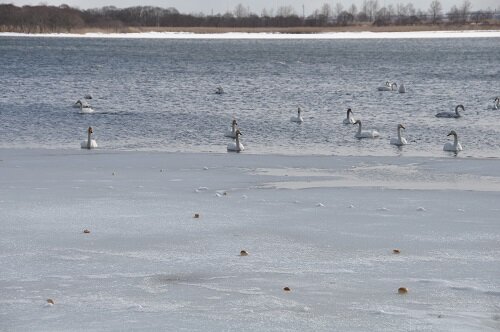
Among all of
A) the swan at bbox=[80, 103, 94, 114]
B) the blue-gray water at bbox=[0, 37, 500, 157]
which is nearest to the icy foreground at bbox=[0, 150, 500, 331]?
the blue-gray water at bbox=[0, 37, 500, 157]

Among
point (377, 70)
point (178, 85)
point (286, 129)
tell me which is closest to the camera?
point (286, 129)

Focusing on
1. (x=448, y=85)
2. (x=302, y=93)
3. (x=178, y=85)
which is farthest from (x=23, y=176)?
(x=448, y=85)

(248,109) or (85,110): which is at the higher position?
(85,110)

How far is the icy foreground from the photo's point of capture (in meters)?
7.11

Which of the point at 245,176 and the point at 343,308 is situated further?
the point at 245,176

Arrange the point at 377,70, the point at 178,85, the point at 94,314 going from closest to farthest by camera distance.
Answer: the point at 94,314
the point at 178,85
the point at 377,70

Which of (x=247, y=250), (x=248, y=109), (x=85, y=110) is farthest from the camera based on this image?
(x=248, y=109)

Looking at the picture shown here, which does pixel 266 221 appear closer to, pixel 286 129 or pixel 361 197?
pixel 361 197

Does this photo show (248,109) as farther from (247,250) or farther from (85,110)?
(247,250)

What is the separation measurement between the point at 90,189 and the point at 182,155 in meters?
5.65

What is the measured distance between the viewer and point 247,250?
30.0 ft

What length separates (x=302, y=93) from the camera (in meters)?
46.7

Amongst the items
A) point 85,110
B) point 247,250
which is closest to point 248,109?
point 85,110

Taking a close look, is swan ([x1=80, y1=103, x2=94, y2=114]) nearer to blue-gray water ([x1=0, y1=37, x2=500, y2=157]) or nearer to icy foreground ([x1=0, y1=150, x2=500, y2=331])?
blue-gray water ([x1=0, y1=37, x2=500, y2=157])
